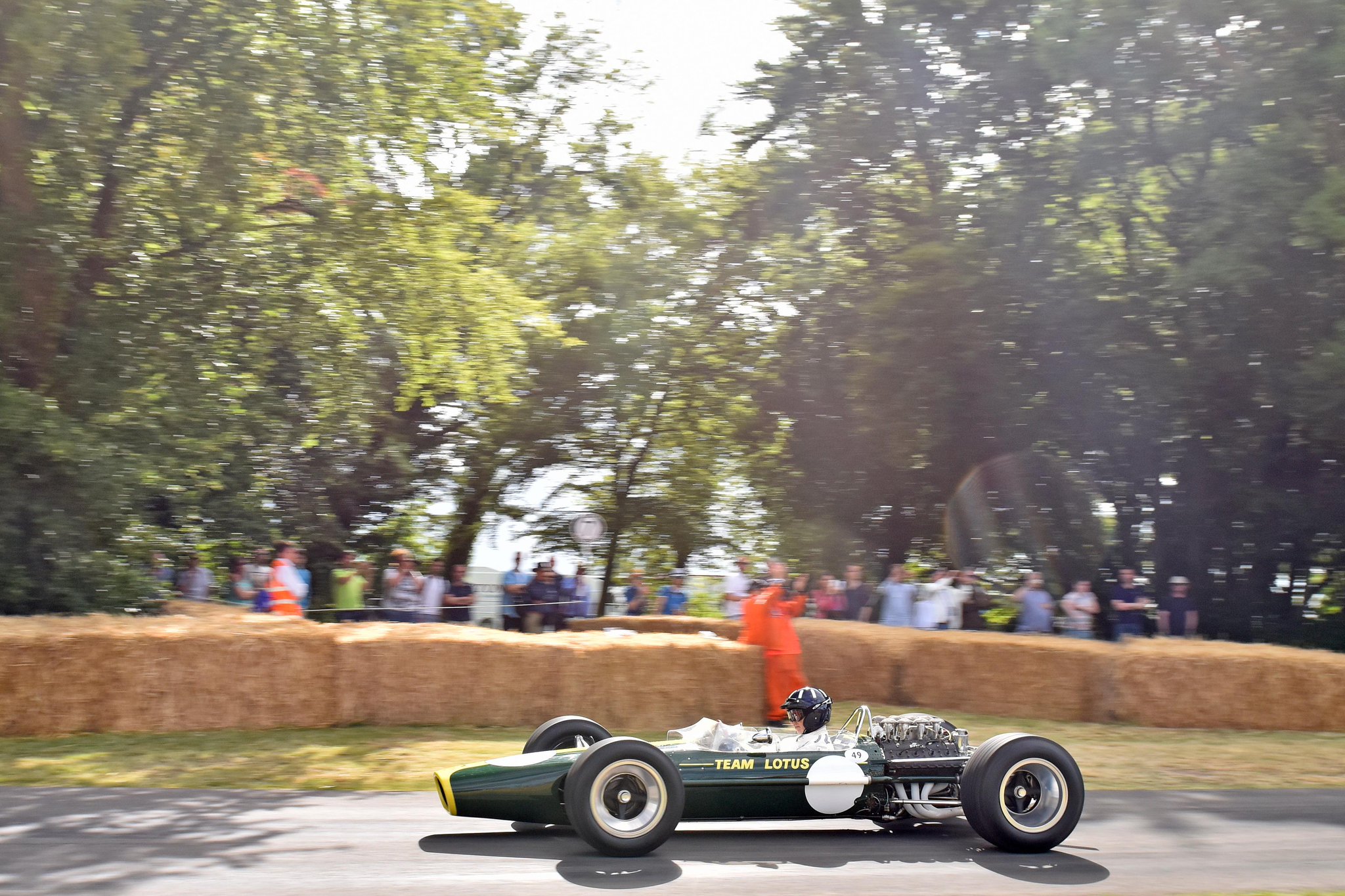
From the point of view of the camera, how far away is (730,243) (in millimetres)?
24000

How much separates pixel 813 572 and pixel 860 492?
1.58m

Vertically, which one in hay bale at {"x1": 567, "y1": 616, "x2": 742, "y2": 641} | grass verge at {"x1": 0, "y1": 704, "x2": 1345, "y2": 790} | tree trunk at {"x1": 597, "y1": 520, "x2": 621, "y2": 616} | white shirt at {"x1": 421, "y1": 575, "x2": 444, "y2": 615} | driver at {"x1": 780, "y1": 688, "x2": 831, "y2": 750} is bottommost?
grass verge at {"x1": 0, "y1": 704, "x2": 1345, "y2": 790}

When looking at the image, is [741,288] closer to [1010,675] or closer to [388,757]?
[1010,675]

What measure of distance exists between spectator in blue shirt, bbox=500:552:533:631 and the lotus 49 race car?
10.4 meters

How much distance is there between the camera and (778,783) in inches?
280

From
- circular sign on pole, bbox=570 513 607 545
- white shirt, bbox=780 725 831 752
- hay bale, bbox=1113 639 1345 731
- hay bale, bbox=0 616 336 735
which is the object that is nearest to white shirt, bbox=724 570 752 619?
hay bale, bbox=1113 639 1345 731

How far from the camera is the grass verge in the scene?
30.5 ft

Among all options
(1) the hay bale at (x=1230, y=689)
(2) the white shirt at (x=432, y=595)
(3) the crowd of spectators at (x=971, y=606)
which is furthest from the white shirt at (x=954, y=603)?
(2) the white shirt at (x=432, y=595)

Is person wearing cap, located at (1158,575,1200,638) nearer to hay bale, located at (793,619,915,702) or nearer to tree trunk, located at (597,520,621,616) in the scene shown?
hay bale, located at (793,619,915,702)

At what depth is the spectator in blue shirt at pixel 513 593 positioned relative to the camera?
1780 centimetres

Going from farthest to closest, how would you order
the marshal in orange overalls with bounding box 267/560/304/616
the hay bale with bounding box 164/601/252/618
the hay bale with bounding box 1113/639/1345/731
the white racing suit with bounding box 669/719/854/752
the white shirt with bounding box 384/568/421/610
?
the white shirt with bounding box 384/568/421/610 < the hay bale with bounding box 164/601/252/618 < the marshal in orange overalls with bounding box 267/560/304/616 < the hay bale with bounding box 1113/639/1345/731 < the white racing suit with bounding box 669/719/854/752

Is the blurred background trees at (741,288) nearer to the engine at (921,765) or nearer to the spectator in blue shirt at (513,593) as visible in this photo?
the spectator in blue shirt at (513,593)

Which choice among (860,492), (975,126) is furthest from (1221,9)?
(860,492)

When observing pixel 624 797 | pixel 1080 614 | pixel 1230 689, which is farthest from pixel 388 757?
pixel 1080 614
